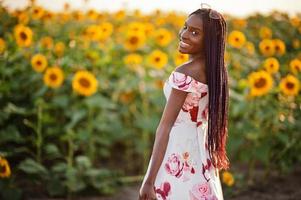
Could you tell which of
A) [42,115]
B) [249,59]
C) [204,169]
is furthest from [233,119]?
[204,169]

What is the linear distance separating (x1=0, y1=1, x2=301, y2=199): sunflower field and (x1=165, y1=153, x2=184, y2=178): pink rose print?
5.56 feet

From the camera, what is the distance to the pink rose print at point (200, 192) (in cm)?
245

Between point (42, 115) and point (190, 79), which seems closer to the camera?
point (190, 79)

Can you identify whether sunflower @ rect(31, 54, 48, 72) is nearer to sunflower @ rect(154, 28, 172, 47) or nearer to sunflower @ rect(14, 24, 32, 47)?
sunflower @ rect(14, 24, 32, 47)

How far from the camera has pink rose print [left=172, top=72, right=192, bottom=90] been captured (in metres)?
2.36

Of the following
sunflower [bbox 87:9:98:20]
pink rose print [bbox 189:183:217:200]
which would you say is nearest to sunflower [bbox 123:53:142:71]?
sunflower [bbox 87:9:98:20]

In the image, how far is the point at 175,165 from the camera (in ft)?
8.07

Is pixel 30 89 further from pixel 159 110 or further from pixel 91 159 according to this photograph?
pixel 159 110

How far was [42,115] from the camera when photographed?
434 centimetres

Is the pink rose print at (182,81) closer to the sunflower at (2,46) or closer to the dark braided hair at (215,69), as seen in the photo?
the dark braided hair at (215,69)

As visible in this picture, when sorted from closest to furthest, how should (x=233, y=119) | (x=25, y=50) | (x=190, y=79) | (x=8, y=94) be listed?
(x=190, y=79)
(x=8, y=94)
(x=25, y=50)
(x=233, y=119)

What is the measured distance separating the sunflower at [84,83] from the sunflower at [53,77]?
102 mm

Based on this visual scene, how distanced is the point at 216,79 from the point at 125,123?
2628mm

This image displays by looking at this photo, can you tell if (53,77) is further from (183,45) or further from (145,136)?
(183,45)
